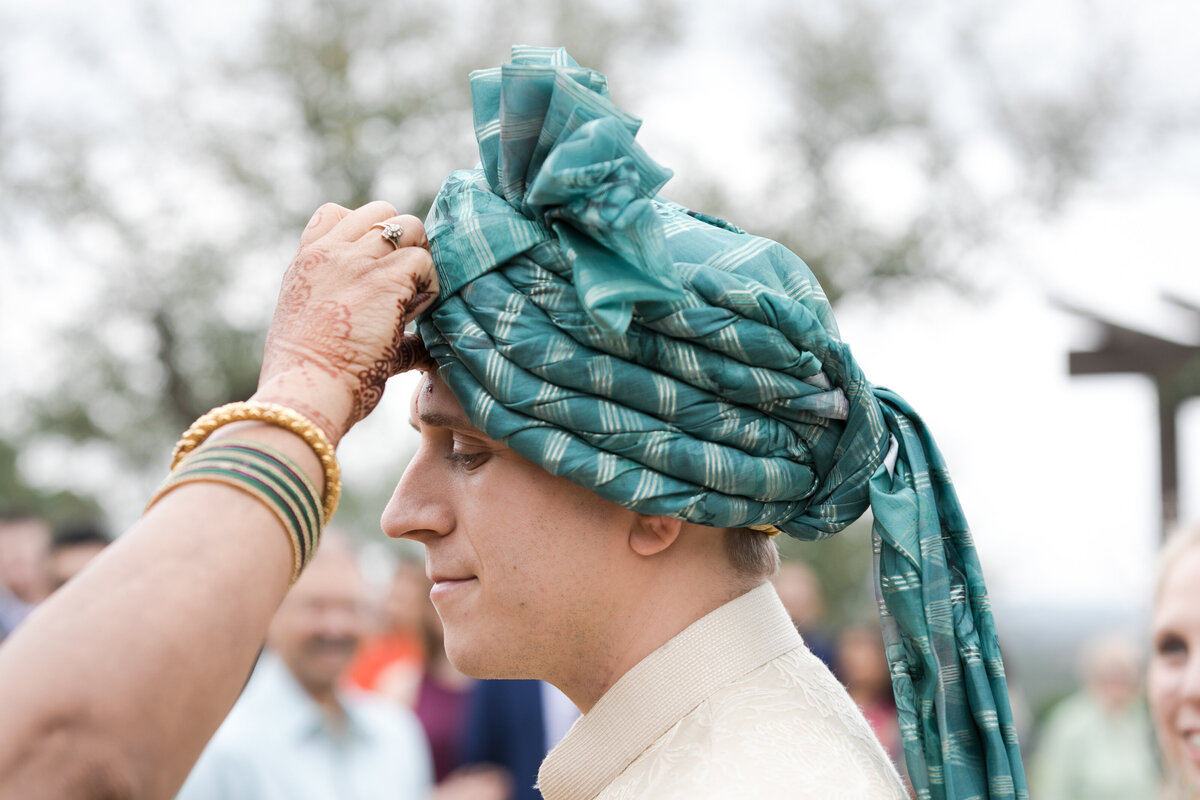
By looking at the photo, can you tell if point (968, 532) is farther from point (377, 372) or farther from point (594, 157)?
point (377, 372)

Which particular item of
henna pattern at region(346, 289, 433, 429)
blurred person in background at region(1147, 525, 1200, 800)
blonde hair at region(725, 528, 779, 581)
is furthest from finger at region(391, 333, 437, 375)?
blurred person in background at region(1147, 525, 1200, 800)

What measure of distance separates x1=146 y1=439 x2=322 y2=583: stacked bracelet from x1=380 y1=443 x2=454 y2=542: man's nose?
633 mm

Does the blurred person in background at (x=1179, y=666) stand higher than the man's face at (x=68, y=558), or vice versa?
the blurred person in background at (x=1179, y=666)

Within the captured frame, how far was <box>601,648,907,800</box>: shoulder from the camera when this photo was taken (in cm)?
186

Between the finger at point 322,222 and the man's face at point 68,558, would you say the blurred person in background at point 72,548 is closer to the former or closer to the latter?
the man's face at point 68,558

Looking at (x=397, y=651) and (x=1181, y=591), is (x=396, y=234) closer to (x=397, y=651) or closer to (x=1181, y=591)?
(x=1181, y=591)

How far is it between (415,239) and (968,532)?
1302 mm

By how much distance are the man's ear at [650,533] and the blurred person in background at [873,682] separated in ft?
18.2

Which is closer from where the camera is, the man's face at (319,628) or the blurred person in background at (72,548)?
the man's face at (319,628)

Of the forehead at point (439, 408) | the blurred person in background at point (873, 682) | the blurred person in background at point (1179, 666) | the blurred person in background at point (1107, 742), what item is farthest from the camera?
the blurred person in background at point (1107, 742)

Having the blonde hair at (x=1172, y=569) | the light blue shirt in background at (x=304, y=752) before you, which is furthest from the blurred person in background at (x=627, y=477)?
the light blue shirt in background at (x=304, y=752)

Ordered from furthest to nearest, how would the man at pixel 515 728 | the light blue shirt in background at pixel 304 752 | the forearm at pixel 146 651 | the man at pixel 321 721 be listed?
the man at pixel 515 728 → the man at pixel 321 721 → the light blue shirt in background at pixel 304 752 → the forearm at pixel 146 651

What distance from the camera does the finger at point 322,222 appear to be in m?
1.94

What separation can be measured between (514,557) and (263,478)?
0.71 meters
